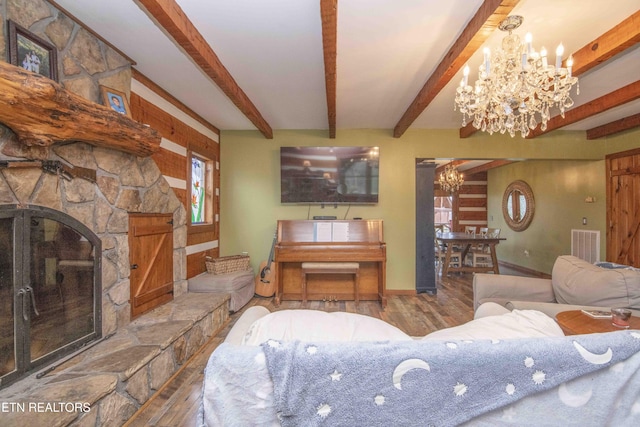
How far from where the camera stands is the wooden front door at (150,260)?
97.7 inches

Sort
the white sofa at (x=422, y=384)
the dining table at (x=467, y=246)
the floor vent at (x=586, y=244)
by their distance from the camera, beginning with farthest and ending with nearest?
the dining table at (x=467, y=246)
the floor vent at (x=586, y=244)
the white sofa at (x=422, y=384)

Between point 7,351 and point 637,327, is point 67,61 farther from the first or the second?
point 637,327

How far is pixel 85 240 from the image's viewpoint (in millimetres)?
1986

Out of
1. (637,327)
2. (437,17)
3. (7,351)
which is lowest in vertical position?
(7,351)

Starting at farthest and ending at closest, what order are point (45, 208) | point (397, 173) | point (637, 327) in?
point (397, 173)
point (45, 208)
point (637, 327)

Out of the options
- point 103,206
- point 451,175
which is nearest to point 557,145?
point 451,175

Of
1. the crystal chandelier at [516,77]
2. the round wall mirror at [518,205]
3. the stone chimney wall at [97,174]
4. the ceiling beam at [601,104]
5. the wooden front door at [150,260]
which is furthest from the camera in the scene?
the round wall mirror at [518,205]

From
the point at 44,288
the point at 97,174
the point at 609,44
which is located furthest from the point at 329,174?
the point at 44,288

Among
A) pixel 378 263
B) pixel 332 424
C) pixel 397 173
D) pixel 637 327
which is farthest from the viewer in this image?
pixel 397 173

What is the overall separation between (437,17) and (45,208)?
2723 millimetres

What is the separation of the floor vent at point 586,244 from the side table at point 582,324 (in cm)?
402

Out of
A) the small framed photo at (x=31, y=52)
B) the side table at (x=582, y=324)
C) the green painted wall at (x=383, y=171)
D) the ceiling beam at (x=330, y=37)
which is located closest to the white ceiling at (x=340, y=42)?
the ceiling beam at (x=330, y=37)

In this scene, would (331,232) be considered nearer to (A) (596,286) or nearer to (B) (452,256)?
(A) (596,286)

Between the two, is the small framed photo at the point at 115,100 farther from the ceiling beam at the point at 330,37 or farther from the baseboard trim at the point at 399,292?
the baseboard trim at the point at 399,292
